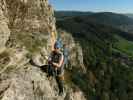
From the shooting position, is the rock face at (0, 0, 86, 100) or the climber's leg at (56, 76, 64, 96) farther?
the climber's leg at (56, 76, 64, 96)

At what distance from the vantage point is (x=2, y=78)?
55.4ft

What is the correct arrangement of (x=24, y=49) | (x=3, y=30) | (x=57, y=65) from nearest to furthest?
(x=57, y=65) < (x=3, y=30) < (x=24, y=49)

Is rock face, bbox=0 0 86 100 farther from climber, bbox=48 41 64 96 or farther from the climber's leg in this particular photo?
climber, bbox=48 41 64 96

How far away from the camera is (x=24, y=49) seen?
2264cm

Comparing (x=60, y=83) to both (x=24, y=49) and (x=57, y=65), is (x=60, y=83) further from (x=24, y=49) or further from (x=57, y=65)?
(x=24, y=49)

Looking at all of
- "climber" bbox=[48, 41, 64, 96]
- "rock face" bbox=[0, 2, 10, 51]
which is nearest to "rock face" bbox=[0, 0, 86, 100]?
"rock face" bbox=[0, 2, 10, 51]

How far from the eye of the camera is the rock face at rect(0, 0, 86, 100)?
56.1ft

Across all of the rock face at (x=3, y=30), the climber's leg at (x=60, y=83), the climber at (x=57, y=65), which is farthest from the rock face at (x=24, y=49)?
the climber at (x=57, y=65)

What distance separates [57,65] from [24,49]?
5.62 m

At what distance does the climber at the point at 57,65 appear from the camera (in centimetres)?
1781

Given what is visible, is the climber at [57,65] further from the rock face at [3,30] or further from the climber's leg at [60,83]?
the rock face at [3,30]

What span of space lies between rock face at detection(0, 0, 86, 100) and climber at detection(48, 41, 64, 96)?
480mm

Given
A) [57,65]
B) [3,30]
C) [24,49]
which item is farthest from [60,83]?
[3,30]

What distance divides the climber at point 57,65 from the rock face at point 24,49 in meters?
0.48
